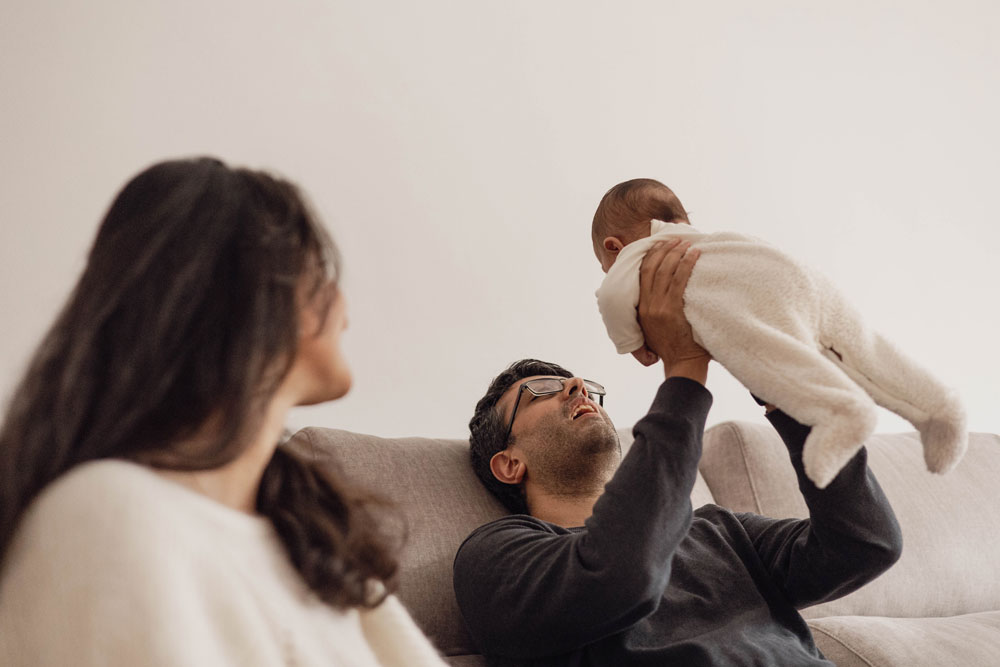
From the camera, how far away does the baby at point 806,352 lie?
1.05 m

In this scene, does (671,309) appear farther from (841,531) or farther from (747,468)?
(747,468)

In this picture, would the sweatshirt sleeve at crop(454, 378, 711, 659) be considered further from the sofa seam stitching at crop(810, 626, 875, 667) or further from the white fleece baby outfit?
the sofa seam stitching at crop(810, 626, 875, 667)

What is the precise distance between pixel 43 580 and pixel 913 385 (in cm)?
105

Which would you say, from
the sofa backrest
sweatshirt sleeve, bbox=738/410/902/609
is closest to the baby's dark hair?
sweatshirt sleeve, bbox=738/410/902/609

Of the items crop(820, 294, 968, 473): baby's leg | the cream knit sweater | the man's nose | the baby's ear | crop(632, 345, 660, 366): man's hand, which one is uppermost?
the baby's ear

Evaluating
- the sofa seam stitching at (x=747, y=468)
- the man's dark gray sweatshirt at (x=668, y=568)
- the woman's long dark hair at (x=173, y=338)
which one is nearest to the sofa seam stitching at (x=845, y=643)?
the man's dark gray sweatshirt at (x=668, y=568)

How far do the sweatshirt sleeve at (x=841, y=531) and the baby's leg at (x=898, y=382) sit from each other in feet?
0.84

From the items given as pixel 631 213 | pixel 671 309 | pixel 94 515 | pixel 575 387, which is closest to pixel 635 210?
pixel 631 213

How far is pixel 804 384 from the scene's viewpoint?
3.57ft

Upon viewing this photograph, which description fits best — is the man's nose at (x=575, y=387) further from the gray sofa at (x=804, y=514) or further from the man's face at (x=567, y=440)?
the gray sofa at (x=804, y=514)

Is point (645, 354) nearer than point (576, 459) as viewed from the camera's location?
Yes

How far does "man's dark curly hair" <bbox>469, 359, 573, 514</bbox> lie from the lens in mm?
1710

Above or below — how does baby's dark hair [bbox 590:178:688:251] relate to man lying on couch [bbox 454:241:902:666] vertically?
above

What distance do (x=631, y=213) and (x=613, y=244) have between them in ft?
0.20
